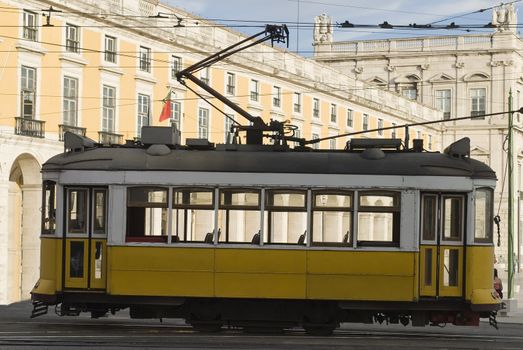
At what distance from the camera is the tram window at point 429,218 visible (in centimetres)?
1900

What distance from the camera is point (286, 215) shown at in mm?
18922

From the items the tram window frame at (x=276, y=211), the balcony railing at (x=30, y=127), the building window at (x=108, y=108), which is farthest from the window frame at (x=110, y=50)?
the tram window frame at (x=276, y=211)

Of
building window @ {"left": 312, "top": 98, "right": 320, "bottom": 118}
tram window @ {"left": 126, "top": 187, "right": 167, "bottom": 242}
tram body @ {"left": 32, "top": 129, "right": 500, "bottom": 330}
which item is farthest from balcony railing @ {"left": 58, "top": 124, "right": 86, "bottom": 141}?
building window @ {"left": 312, "top": 98, "right": 320, "bottom": 118}

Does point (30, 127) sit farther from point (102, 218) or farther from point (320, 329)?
point (320, 329)

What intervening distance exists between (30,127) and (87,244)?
19776 mm

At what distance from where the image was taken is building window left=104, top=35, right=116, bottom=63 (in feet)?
141

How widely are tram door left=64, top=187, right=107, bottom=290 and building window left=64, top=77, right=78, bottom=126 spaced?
21358 mm

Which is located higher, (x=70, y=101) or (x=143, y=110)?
(x=143, y=110)

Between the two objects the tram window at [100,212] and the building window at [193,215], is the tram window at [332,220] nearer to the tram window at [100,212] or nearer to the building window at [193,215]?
the building window at [193,215]

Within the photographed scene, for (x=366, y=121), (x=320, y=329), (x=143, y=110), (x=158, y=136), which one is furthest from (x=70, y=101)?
(x=366, y=121)

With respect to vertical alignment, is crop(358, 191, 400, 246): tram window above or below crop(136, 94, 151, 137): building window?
below

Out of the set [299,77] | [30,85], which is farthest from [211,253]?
[299,77]

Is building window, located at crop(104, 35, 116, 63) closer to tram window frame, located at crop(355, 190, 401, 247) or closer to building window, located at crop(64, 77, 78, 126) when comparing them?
building window, located at crop(64, 77, 78, 126)

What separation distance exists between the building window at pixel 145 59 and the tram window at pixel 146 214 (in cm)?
2710
